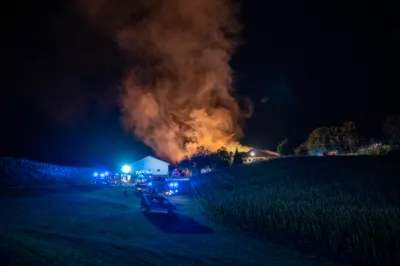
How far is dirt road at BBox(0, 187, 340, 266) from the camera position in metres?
11.4

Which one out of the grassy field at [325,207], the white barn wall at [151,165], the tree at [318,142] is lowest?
the grassy field at [325,207]

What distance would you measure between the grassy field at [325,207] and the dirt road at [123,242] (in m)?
1.32

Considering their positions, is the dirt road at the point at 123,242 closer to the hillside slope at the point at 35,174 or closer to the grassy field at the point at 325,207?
the grassy field at the point at 325,207

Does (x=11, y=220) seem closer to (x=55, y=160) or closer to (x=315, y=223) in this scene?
(x=315, y=223)

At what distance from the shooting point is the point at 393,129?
5234 centimetres

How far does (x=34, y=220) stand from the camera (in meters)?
19.5

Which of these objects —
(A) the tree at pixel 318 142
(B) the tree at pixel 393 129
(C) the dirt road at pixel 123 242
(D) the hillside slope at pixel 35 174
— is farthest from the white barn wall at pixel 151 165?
(C) the dirt road at pixel 123 242

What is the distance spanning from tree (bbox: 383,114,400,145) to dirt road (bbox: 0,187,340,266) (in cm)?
3699

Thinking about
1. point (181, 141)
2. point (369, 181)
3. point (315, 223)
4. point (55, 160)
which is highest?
point (181, 141)

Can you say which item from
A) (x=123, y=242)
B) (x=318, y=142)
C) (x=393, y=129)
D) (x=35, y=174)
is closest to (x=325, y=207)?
(x=123, y=242)

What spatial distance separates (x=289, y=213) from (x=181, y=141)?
55606mm

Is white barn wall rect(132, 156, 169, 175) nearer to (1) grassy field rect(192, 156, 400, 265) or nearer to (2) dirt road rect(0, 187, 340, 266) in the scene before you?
(1) grassy field rect(192, 156, 400, 265)

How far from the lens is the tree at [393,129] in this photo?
50131 mm

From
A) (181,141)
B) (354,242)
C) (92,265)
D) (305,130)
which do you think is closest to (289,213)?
(354,242)
